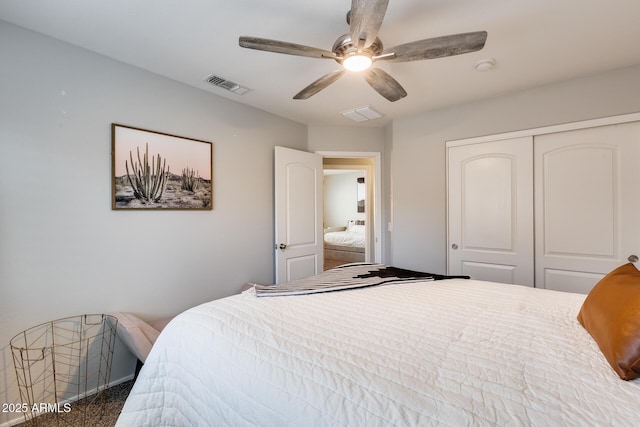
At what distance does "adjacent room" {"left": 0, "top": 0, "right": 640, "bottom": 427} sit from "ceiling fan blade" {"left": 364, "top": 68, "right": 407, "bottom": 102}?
15 millimetres

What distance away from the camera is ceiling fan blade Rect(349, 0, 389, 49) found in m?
1.19

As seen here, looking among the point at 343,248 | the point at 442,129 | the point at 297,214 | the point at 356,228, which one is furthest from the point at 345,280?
the point at 356,228

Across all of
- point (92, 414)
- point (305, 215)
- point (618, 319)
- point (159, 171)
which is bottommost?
point (92, 414)

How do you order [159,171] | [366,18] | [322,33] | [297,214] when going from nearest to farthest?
[366,18], [322,33], [159,171], [297,214]

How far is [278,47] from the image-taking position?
4.83 feet

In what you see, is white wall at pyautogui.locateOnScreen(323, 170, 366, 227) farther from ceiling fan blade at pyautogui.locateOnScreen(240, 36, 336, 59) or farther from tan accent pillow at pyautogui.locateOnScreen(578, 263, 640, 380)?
tan accent pillow at pyautogui.locateOnScreen(578, 263, 640, 380)

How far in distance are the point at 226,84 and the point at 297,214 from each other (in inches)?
61.2

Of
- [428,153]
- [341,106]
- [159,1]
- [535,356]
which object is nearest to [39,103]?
[159,1]

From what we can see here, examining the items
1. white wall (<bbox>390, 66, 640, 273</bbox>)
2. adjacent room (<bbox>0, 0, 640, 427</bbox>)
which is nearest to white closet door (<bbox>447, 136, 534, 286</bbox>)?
adjacent room (<bbox>0, 0, 640, 427</bbox>)

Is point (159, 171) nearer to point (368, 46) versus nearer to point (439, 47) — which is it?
point (368, 46)

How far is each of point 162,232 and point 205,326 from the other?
141 centimetres

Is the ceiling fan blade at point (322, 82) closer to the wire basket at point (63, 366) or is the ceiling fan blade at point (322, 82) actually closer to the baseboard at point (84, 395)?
the wire basket at point (63, 366)

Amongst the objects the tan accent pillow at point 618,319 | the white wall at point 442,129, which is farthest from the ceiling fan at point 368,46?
the white wall at point 442,129

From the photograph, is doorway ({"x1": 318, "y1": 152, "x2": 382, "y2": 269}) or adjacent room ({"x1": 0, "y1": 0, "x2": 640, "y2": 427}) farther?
doorway ({"x1": 318, "y1": 152, "x2": 382, "y2": 269})
